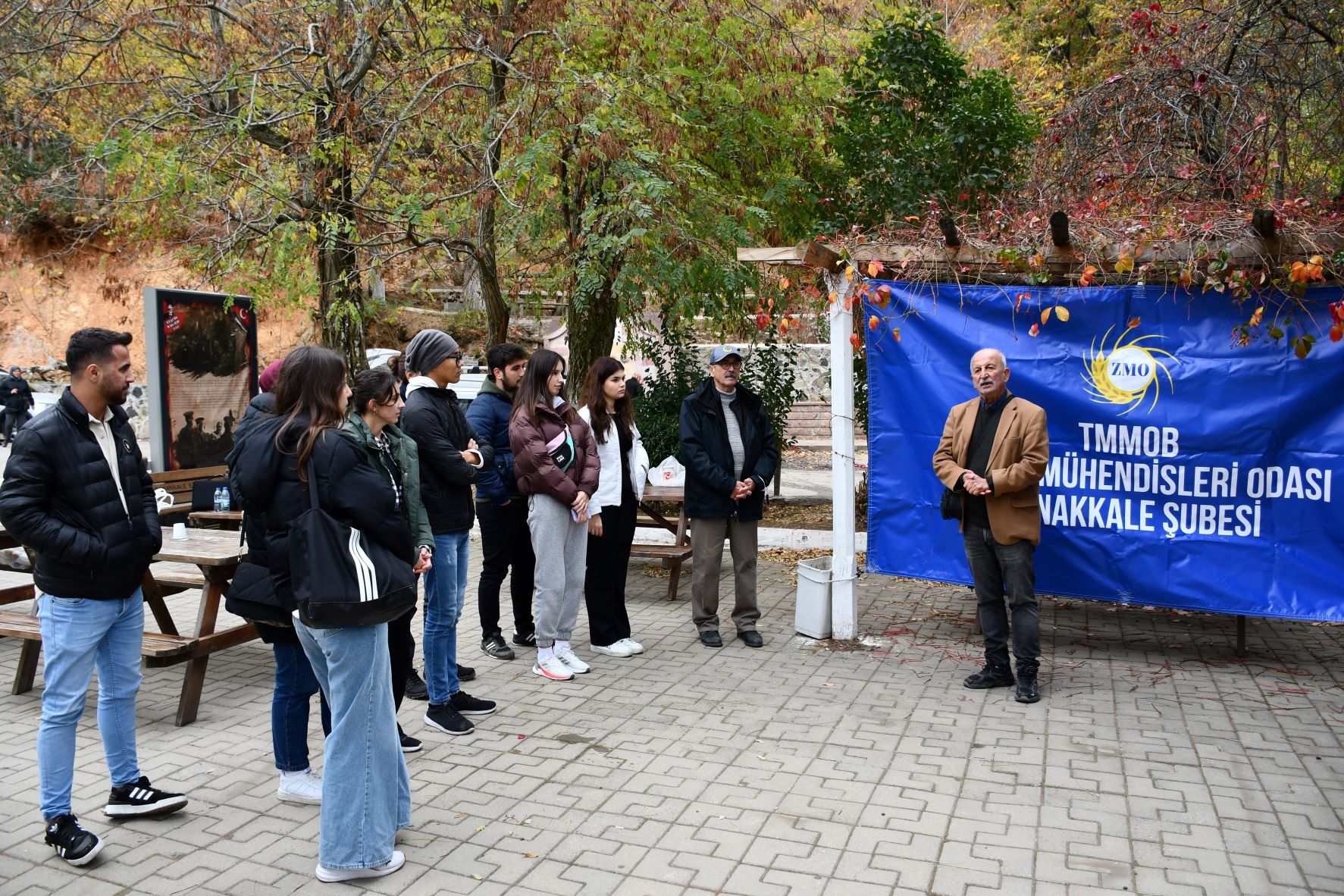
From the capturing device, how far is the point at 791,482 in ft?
49.9

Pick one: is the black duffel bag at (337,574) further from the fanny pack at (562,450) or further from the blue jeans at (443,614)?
the fanny pack at (562,450)

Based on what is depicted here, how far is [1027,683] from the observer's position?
5824 mm

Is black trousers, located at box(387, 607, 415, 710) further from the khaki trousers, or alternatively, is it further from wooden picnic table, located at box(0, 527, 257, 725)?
the khaki trousers

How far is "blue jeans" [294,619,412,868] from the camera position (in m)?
3.64

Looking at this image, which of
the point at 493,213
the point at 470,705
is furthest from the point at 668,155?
the point at 470,705

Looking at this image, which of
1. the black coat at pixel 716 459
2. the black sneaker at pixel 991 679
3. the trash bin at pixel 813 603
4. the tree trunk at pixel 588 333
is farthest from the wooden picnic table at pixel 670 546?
the black sneaker at pixel 991 679

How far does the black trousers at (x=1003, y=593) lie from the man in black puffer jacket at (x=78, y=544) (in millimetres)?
4353

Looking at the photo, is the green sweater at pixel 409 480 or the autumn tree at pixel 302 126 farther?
the autumn tree at pixel 302 126

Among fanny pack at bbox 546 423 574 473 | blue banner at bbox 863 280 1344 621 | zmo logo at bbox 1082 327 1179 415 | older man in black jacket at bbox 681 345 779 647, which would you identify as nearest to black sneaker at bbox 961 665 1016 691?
blue banner at bbox 863 280 1344 621

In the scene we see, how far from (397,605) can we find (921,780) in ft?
8.37

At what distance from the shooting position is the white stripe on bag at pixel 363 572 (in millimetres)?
3529

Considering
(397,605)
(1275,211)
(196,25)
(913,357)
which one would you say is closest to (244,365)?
(196,25)

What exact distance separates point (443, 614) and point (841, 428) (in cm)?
299

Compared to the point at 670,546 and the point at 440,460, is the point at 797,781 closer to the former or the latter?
the point at 440,460
